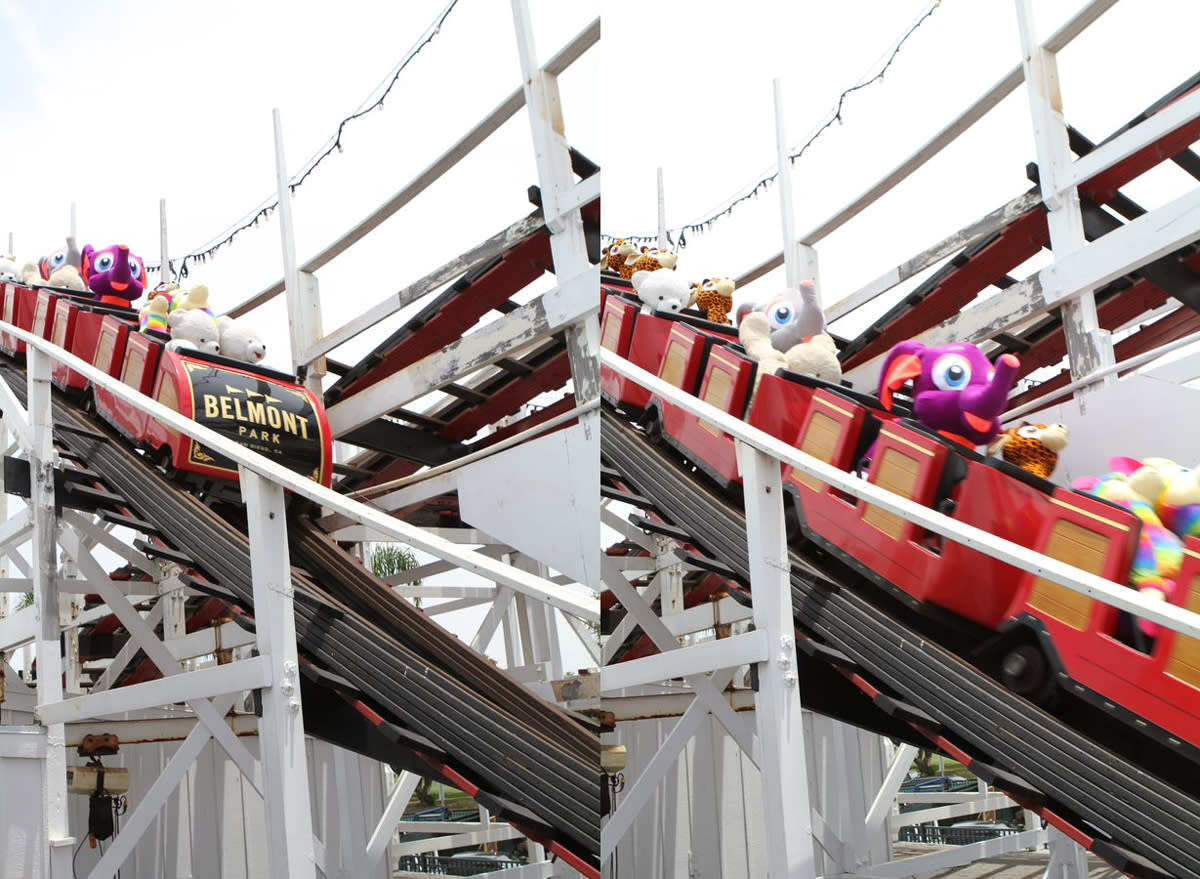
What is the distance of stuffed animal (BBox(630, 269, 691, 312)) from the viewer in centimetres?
552

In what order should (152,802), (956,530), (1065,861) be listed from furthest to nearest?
(1065,861), (152,802), (956,530)

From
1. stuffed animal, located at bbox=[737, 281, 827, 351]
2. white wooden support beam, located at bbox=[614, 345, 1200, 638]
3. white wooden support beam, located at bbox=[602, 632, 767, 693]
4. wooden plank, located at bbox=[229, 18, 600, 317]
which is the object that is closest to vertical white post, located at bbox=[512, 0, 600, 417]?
white wooden support beam, located at bbox=[614, 345, 1200, 638]

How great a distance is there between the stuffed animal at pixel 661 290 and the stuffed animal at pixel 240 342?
6.73ft

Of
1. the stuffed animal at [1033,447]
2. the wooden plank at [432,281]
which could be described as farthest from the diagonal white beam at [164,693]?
the stuffed animal at [1033,447]

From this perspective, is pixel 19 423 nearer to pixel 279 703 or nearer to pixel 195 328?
pixel 279 703

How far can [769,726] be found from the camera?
194 cm

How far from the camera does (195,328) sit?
5820mm

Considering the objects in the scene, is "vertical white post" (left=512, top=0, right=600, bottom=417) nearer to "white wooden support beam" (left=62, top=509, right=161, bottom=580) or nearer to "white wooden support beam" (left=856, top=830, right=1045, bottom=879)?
"white wooden support beam" (left=62, top=509, right=161, bottom=580)

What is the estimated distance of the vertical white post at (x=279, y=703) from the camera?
8.75ft

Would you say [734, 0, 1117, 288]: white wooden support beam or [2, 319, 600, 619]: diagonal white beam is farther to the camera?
[734, 0, 1117, 288]: white wooden support beam

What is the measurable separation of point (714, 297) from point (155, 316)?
119 inches

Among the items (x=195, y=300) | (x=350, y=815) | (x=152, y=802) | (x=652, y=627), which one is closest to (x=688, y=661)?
(x=652, y=627)

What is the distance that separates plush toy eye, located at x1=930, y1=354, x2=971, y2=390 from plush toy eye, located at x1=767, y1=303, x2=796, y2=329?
91 cm

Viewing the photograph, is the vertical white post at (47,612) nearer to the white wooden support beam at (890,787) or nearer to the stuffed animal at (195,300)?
the stuffed animal at (195,300)
